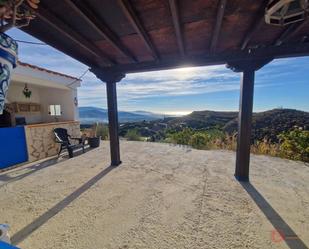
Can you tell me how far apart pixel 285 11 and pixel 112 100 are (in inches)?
145

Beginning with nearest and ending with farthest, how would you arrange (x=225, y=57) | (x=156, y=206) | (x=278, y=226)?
(x=278, y=226) → (x=156, y=206) → (x=225, y=57)

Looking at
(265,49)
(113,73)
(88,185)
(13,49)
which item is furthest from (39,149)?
(265,49)

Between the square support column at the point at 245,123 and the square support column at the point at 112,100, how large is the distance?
2.69 m

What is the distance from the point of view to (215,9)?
2.16m

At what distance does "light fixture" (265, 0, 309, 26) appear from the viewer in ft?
5.15

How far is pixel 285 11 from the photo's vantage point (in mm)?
1685

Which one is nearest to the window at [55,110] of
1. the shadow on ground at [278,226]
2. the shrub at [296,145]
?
the shadow on ground at [278,226]

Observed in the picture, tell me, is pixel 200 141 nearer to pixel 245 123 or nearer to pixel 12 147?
pixel 245 123

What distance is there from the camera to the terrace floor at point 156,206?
6.68ft

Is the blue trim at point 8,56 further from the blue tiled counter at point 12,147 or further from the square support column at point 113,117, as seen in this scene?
the blue tiled counter at point 12,147

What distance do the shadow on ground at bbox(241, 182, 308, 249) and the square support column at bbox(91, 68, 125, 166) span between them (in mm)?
3157

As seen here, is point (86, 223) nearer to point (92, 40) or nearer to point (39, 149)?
A: point (92, 40)

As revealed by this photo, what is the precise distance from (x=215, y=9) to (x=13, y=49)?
2.21 metres

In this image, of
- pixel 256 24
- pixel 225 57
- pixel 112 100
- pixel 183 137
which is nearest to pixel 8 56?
pixel 256 24
